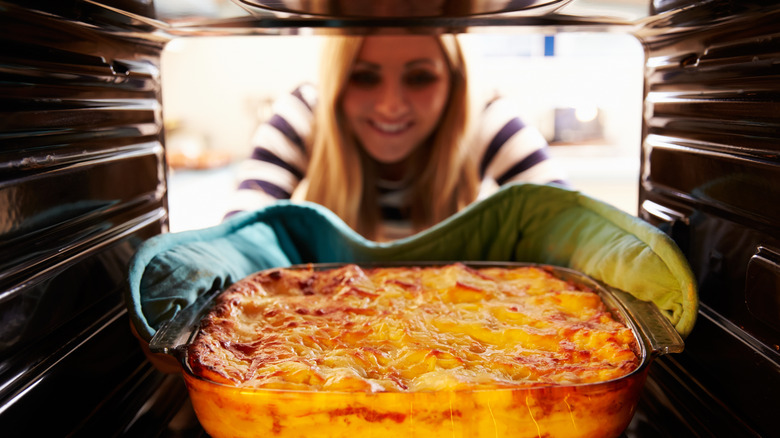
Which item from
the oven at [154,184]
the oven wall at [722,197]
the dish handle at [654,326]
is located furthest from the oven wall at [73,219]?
the oven wall at [722,197]

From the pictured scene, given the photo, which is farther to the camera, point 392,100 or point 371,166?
point 371,166

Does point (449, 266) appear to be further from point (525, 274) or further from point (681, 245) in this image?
point (681, 245)

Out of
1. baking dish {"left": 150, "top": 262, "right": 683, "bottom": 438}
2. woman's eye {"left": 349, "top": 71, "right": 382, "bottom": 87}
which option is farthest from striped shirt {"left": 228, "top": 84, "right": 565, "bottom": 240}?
baking dish {"left": 150, "top": 262, "right": 683, "bottom": 438}

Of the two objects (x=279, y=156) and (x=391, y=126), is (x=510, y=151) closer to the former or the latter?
(x=391, y=126)

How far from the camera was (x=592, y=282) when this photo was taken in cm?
106

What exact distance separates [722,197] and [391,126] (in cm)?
119

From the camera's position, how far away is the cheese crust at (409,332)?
0.74 meters

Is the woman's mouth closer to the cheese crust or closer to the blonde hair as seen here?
the blonde hair

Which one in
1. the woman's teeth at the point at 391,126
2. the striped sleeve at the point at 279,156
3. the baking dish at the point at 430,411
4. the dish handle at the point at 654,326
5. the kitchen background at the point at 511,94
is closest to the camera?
the baking dish at the point at 430,411

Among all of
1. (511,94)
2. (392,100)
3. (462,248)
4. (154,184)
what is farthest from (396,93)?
(511,94)

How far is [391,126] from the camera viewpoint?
1.91 m

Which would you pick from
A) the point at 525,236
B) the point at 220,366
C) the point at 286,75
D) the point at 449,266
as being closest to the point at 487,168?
the point at 525,236

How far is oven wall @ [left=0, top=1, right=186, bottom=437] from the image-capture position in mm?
682

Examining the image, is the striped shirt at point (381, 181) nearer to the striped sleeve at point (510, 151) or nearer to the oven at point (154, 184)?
the striped sleeve at point (510, 151)
